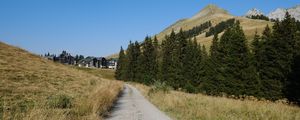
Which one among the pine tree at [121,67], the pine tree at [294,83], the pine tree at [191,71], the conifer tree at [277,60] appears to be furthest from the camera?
the pine tree at [121,67]

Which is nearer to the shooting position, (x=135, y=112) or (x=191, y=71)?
(x=135, y=112)

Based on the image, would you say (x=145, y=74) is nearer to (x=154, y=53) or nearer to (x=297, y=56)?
(x=154, y=53)

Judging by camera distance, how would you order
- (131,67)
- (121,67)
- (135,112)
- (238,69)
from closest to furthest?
1. (135,112)
2. (238,69)
3. (131,67)
4. (121,67)

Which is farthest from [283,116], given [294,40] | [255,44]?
[255,44]

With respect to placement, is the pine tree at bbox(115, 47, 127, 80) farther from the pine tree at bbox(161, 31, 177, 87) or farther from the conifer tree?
the conifer tree

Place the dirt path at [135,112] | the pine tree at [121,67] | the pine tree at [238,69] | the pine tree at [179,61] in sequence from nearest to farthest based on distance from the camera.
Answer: the dirt path at [135,112], the pine tree at [238,69], the pine tree at [179,61], the pine tree at [121,67]

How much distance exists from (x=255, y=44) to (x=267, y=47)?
29.4ft

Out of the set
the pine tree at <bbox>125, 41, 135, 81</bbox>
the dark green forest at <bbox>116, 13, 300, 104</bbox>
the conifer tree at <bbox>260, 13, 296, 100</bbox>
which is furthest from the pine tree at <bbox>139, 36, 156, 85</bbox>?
the conifer tree at <bbox>260, 13, 296, 100</bbox>

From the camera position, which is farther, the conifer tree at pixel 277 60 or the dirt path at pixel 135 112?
the conifer tree at pixel 277 60

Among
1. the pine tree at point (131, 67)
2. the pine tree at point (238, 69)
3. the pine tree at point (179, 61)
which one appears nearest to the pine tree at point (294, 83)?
the pine tree at point (238, 69)

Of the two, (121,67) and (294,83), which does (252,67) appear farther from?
(121,67)

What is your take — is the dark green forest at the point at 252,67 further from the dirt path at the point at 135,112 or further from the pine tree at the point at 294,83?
the dirt path at the point at 135,112

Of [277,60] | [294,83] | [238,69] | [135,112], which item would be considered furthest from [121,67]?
[135,112]

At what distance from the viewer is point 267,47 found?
44.5m
